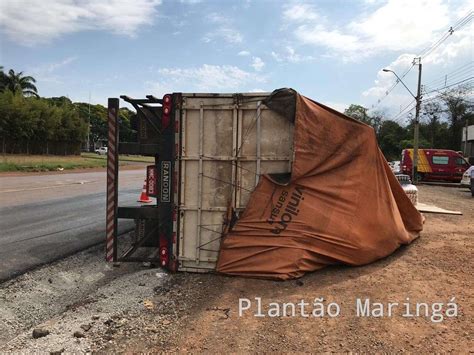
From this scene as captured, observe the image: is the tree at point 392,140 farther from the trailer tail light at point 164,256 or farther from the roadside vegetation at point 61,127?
the trailer tail light at point 164,256

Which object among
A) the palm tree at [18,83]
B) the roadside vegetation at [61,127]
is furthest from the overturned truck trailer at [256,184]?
the palm tree at [18,83]

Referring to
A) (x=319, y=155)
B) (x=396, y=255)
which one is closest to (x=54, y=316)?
(x=319, y=155)

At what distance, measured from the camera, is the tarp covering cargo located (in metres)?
5.50

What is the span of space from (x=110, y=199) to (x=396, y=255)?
14.1ft

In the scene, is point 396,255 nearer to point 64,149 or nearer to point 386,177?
point 386,177

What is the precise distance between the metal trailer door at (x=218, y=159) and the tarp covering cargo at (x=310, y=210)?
0.55 feet

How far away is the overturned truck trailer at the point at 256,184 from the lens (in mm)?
5566

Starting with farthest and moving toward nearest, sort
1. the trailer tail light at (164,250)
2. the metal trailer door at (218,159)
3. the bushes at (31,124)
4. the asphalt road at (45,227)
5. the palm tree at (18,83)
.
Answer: the palm tree at (18,83), the bushes at (31,124), the asphalt road at (45,227), the trailer tail light at (164,250), the metal trailer door at (218,159)

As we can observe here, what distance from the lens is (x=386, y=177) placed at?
20.9 ft

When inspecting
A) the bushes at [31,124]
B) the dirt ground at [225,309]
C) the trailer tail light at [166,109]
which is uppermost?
the bushes at [31,124]

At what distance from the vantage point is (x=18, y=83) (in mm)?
63969

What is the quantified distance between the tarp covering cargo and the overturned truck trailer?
14mm

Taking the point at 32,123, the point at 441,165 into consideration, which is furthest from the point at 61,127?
the point at 441,165

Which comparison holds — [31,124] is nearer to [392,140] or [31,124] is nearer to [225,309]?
[225,309]
